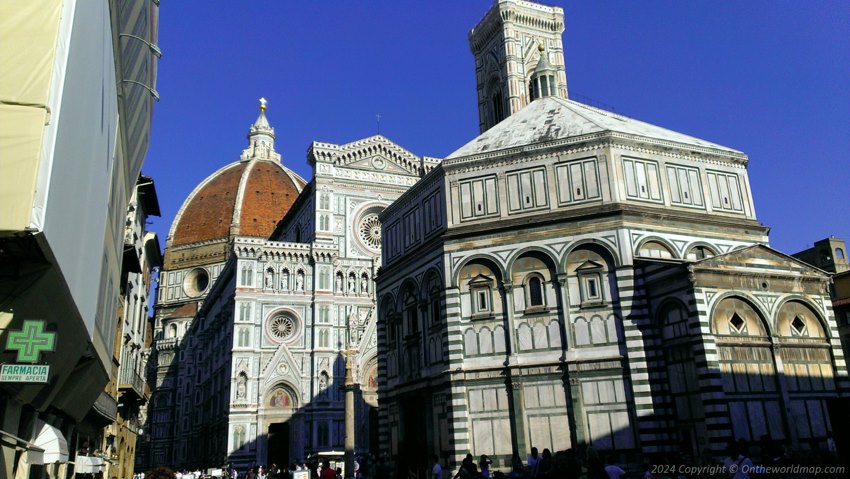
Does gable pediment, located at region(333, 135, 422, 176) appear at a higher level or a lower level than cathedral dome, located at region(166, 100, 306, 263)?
lower

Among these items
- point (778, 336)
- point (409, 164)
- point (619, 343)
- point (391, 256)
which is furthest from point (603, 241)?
point (409, 164)

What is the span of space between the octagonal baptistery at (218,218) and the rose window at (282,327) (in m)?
38.2

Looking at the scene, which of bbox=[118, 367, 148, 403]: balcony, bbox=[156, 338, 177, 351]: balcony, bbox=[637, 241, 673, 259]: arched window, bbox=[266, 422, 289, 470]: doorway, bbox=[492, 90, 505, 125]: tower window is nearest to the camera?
bbox=[637, 241, 673, 259]: arched window

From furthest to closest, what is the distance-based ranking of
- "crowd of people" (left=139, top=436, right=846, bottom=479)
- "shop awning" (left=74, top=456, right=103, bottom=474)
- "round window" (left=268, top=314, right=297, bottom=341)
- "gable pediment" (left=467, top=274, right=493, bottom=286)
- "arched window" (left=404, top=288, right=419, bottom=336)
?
1. "round window" (left=268, top=314, right=297, bottom=341)
2. "arched window" (left=404, top=288, right=419, bottom=336)
3. "gable pediment" (left=467, top=274, right=493, bottom=286)
4. "shop awning" (left=74, top=456, right=103, bottom=474)
5. "crowd of people" (left=139, top=436, right=846, bottom=479)

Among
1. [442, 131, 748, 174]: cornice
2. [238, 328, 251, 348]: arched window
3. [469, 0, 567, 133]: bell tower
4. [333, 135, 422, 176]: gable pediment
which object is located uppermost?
[469, 0, 567, 133]: bell tower

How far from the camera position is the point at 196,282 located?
92688mm

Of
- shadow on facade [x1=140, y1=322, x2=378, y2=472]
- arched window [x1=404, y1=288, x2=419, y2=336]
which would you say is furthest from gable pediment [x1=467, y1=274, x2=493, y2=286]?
shadow on facade [x1=140, y1=322, x2=378, y2=472]

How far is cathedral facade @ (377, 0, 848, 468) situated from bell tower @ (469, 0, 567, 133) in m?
29.5

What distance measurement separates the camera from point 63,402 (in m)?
15.5

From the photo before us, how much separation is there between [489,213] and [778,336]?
35.0 feet

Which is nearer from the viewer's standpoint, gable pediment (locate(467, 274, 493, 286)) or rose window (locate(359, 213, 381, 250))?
gable pediment (locate(467, 274, 493, 286))

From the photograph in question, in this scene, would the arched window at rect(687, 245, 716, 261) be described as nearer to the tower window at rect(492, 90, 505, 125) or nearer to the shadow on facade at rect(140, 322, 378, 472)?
the shadow on facade at rect(140, 322, 378, 472)

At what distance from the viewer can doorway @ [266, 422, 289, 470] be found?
51156 mm

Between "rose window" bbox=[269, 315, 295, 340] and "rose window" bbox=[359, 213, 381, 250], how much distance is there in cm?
969
